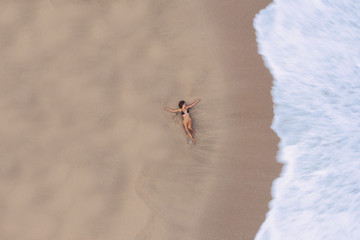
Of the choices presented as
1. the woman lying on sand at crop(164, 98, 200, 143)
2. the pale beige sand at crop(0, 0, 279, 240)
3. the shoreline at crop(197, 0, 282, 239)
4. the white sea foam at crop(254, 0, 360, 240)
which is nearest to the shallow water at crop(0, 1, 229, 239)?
the pale beige sand at crop(0, 0, 279, 240)

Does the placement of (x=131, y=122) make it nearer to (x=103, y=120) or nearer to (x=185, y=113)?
(x=103, y=120)

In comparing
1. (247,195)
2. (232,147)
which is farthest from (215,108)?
(247,195)

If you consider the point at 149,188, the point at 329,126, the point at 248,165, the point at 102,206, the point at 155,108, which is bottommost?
the point at 102,206

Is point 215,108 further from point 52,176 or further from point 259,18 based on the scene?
point 52,176

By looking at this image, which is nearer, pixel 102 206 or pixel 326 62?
pixel 102 206

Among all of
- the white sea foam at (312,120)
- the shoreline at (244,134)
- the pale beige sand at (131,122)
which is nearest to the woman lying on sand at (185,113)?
the pale beige sand at (131,122)

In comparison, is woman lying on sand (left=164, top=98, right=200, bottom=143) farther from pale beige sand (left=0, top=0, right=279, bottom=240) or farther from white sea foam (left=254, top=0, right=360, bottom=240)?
white sea foam (left=254, top=0, right=360, bottom=240)
